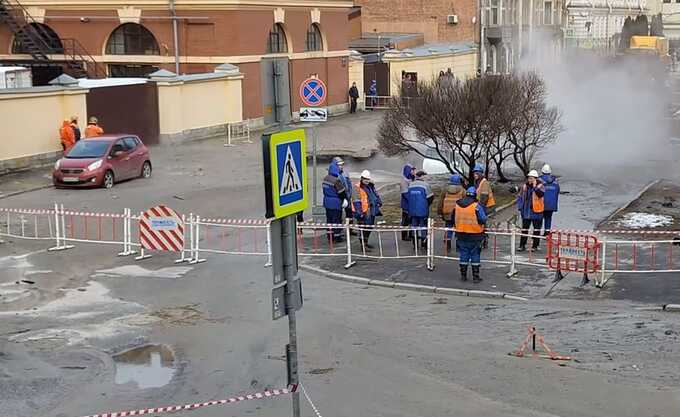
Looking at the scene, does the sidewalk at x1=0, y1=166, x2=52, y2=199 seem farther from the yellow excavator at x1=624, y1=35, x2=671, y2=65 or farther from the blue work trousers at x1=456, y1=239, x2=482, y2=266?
the yellow excavator at x1=624, y1=35, x2=671, y2=65

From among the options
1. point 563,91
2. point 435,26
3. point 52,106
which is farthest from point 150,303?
point 435,26

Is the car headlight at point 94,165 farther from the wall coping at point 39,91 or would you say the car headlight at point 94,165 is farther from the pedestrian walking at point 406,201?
the pedestrian walking at point 406,201

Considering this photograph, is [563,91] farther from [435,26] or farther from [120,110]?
[120,110]

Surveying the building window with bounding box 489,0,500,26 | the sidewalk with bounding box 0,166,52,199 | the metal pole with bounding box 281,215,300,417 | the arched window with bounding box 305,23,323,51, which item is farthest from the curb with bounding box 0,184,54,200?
the building window with bounding box 489,0,500,26

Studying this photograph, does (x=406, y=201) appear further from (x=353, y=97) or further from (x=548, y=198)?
(x=353, y=97)

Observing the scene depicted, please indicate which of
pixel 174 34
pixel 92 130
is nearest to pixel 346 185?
pixel 92 130

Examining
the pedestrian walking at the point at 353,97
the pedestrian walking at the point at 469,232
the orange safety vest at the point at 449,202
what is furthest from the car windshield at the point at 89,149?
the pedestrian walking at the point at 353,97

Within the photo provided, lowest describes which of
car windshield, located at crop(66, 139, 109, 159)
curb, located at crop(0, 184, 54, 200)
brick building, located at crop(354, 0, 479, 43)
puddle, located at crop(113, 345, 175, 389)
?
puddle, located at crop(113, 345, 175, 389)

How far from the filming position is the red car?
2608cm

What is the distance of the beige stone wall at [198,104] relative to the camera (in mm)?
36031

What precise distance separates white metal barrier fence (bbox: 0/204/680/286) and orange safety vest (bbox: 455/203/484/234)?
0.54 m

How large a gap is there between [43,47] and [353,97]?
14.9 m

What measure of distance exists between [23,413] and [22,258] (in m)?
8.39

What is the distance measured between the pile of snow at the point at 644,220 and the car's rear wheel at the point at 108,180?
1281cm
